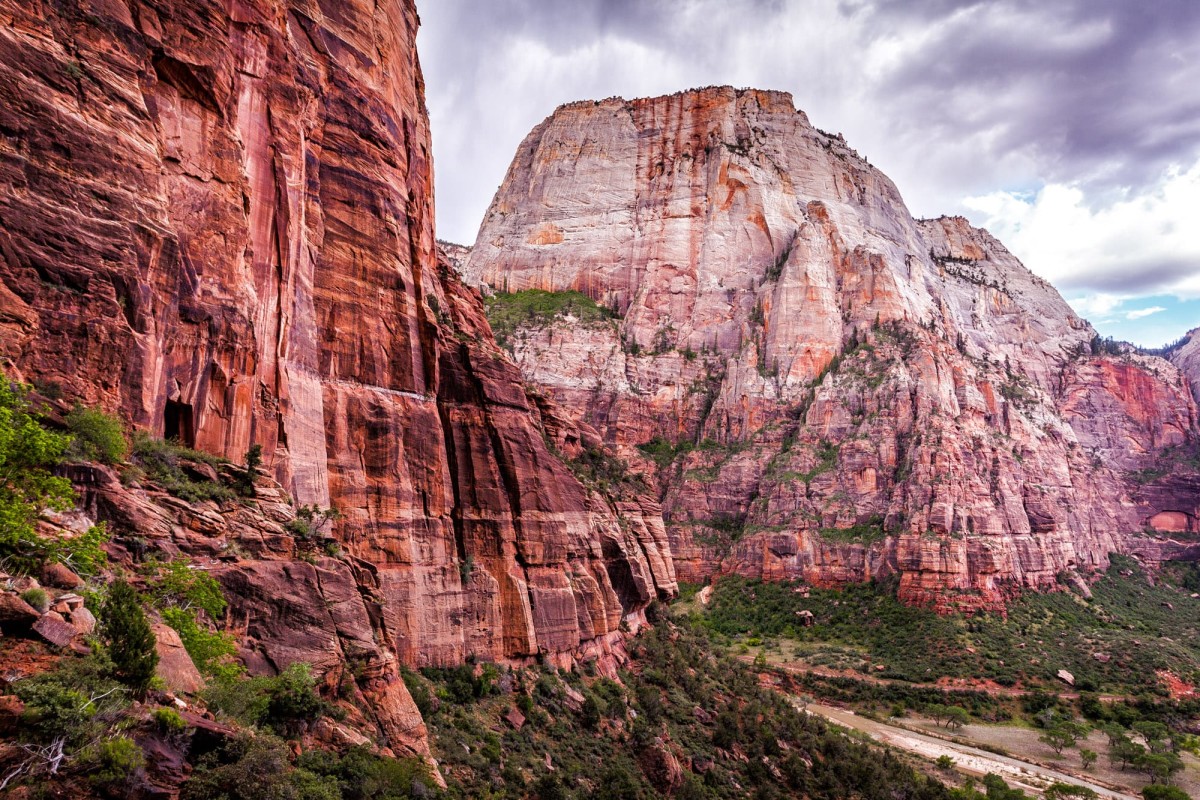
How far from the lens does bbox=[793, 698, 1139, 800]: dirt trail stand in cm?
5312

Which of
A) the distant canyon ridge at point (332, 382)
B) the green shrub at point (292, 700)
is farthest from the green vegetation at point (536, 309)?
the green shrub at point (292, 700)

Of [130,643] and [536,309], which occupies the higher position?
[536,309]

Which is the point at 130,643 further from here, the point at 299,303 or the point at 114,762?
the point at 299,303

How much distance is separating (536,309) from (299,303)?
101m

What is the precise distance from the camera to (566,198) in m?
139

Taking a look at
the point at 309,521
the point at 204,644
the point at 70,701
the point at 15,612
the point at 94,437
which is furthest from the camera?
the point at 309,521

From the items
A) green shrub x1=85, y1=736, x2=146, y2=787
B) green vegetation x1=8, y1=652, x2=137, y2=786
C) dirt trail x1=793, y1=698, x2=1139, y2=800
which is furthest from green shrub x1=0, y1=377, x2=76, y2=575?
dirt trail x1=793, y1=698, x2=1139, y2=800

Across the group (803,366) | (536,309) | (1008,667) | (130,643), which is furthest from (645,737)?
(536,309)

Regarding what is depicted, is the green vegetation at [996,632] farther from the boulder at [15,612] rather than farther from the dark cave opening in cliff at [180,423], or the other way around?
the boulder at [15,612]

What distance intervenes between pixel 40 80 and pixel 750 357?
111 metres

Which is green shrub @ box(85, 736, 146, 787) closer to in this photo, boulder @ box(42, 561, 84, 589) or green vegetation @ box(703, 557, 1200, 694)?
boulder @ box(42, 561, 84, 589)

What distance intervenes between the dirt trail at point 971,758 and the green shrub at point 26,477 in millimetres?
56147

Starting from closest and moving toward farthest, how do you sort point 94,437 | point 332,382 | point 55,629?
point 55,629 → point 94,437 → point 332,382

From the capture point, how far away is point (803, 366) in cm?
11550
